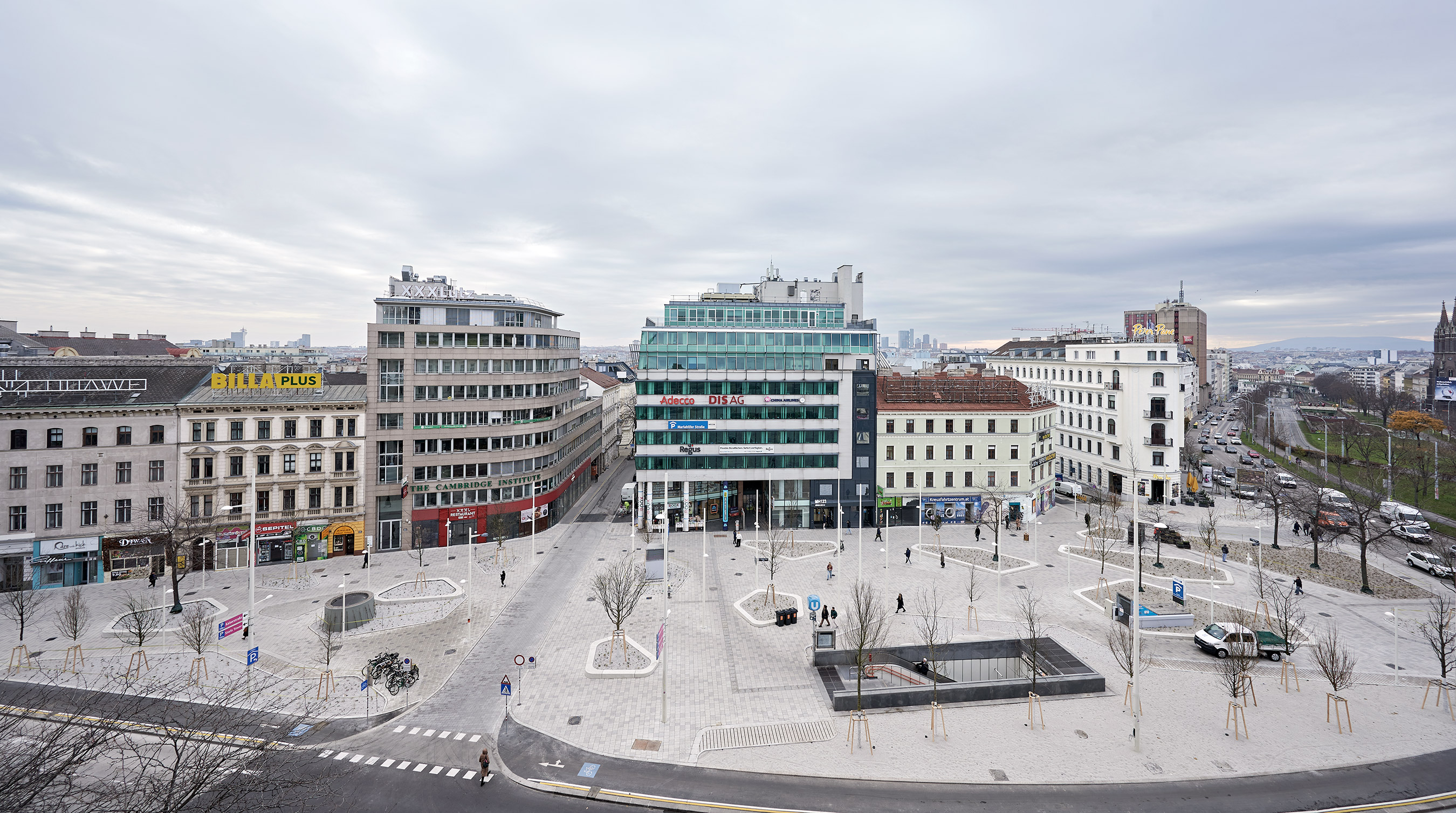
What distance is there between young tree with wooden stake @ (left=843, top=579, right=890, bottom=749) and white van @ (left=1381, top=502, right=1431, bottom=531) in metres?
52.2

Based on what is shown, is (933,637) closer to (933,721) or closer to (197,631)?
(933,721)

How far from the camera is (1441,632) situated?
2889 cm

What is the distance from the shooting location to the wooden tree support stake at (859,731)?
25.9 meters

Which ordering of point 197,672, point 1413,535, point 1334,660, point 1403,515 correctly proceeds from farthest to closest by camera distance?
point 1403,515
point 1413,535
point 197,672
point 1334,660

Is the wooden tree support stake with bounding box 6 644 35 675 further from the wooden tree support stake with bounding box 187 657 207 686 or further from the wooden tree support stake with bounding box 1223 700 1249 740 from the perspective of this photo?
the wooden tree support stake with bounding box 1223 700 1249 740

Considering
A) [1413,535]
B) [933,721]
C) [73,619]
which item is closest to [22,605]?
[73,619]

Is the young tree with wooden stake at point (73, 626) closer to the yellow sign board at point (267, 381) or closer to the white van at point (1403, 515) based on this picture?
the yellow sign board at point (267, 381)

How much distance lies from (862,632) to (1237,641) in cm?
2153

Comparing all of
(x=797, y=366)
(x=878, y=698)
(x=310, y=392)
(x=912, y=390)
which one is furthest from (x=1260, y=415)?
(x=310, y=392)

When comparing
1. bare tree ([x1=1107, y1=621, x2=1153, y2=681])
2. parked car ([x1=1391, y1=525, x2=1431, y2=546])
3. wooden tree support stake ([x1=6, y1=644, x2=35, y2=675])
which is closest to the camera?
bare tree ([x1=1107, y1=621, x2=1153, y2=681])

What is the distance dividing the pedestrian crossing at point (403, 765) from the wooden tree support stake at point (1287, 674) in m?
37.8

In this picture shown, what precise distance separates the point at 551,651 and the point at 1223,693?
116ft

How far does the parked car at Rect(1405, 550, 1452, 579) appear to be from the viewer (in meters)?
46.5

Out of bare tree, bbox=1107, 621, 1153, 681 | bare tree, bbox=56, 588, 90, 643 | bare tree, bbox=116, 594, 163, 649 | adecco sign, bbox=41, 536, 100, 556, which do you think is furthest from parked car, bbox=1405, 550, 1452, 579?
adecco sign, bbox=41, 536, 100, 556
